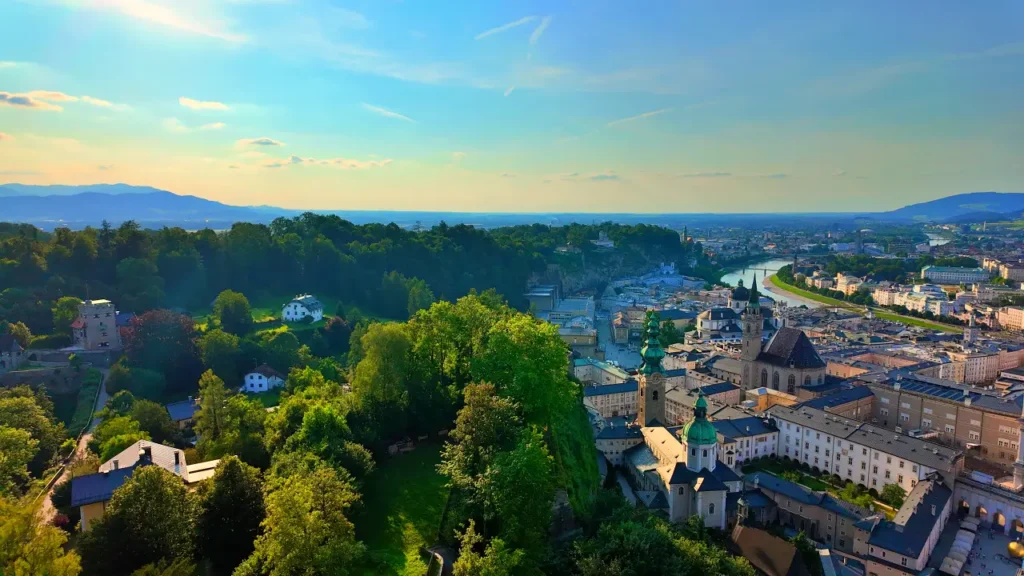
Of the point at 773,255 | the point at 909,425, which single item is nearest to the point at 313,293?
the point at 909,425

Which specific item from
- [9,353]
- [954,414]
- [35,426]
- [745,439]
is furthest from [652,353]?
[9,353]

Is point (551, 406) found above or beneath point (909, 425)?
above

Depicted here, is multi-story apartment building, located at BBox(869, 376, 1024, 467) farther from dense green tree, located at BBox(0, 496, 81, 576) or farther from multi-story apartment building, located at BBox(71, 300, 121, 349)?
multi-story apartment building, located at BBox(71, 300, 121, 349)

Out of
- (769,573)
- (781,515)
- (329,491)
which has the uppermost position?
(329,491)

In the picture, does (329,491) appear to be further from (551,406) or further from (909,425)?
(909,425)

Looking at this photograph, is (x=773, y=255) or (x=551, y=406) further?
(x=773, y=255)

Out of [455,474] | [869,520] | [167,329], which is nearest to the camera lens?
[455,474]

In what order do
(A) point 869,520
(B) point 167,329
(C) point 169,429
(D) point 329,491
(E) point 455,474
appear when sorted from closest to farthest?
(D) point 329,491, (E) point 455,474, (A) point 869,520, (C) point 169,429, (B) point 167,329
